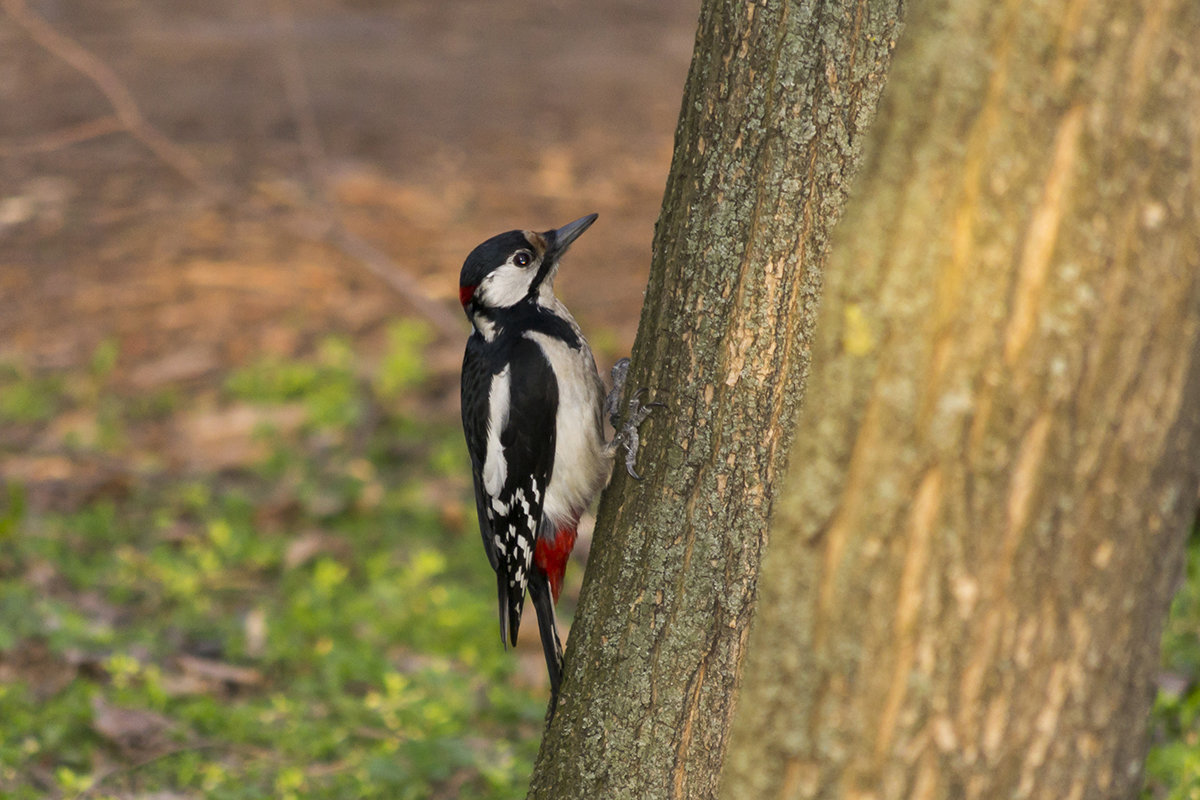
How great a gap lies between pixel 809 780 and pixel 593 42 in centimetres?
1088

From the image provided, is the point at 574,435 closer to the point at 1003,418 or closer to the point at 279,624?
the point at 279,624

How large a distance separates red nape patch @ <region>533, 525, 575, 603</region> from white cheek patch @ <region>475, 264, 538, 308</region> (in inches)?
28.6

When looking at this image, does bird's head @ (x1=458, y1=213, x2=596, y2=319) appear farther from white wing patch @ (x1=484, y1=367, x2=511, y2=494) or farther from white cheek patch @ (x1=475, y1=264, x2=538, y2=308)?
white wing patch @ (x1=484, y1=367, x2=511, y2=494)

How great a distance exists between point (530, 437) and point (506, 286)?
50 centimetres

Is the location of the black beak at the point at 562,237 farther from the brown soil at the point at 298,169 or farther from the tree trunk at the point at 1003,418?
the brown soil at the point at 298,169

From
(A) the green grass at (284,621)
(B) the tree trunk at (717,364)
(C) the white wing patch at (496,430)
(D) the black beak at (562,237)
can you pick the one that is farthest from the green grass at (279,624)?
(D) the black beak at (562,237)

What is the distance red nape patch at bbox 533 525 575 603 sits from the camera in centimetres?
342

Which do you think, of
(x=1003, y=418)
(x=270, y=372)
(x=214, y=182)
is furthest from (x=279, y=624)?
(x=214, y=182)

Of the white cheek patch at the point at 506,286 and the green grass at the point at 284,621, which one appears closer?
the green grass at the point at 284,621

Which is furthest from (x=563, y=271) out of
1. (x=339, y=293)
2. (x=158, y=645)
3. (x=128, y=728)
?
(x=128, y=728)

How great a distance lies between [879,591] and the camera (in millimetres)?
1780

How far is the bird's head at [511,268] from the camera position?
357 centimetres

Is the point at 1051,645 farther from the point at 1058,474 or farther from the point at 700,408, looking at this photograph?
the point at 700,408

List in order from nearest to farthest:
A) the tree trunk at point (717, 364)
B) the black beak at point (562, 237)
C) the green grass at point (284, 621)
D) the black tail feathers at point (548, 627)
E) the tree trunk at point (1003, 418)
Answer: the tree trunk at point (1003, 418)
the tree trunk at point (717, 364)
the black tail feathers at point (548, 627)
the green grass at point (284, 621)
the black beak at point (562, 237)
